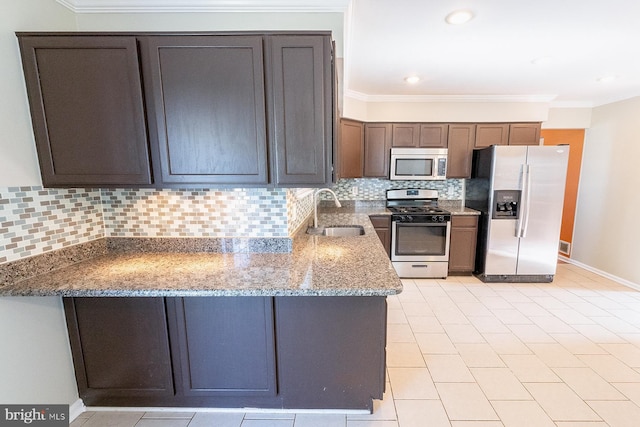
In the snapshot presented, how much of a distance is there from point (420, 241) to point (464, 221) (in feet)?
2.06

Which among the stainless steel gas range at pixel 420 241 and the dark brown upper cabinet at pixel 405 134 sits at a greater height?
the dark brown upper cabinet at pixel 405 134

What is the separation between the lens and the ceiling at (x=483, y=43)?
168 cm

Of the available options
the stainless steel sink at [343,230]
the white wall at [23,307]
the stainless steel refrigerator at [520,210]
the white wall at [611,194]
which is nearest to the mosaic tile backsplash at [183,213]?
the white wall at [23,307]

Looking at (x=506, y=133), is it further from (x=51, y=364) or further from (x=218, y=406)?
(x=51, y=364)

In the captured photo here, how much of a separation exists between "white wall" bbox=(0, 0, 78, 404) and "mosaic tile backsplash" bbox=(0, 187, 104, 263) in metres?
0.09

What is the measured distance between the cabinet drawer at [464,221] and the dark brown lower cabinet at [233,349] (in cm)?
255

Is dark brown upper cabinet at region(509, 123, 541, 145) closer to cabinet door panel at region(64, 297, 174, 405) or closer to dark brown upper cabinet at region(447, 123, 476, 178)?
dark brown upper cabinet at region(447, 123, 476, 178)

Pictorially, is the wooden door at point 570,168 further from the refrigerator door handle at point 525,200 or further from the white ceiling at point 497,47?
the refrigerator door handle at point 525,200

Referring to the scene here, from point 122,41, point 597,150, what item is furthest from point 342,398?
point 597,150

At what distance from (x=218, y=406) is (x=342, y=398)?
759mm

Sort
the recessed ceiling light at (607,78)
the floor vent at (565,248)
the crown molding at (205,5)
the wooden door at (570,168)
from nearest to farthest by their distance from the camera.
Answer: the crown molding at (205,5) → the recessed ceiling light at (607,78) → the wooden door at (570,168) → the floor vent at (565,248)

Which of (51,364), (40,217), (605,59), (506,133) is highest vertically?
(605,59)

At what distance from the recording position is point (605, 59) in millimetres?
2506

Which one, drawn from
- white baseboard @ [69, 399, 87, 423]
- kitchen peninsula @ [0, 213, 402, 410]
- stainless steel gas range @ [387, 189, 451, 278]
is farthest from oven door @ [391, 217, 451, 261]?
white baseboard @ [69, 399, 87, 423]
